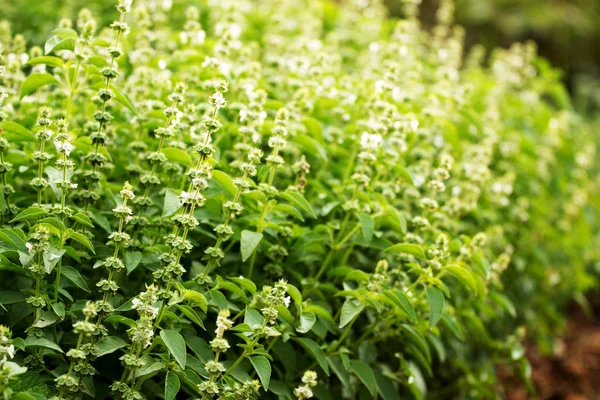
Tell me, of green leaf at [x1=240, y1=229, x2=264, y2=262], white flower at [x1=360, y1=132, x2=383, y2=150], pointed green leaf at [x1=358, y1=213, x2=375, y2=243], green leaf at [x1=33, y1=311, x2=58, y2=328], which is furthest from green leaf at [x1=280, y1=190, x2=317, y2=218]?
green leaf at [x1=33, y1=311, x2=58, y2=328]

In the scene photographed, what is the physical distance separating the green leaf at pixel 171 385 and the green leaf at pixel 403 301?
957mm

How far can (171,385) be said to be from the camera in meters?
2.43

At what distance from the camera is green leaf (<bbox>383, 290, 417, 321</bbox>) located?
2.84 meters

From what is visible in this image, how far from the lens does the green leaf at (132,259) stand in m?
2.68

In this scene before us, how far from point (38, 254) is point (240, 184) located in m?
0.79

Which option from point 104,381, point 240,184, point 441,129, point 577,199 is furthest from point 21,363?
point 577,199

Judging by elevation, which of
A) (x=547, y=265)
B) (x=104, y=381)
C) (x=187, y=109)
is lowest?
(x=547, y=265)

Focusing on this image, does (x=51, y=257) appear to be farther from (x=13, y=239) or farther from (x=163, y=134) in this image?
(x=163, y=134)

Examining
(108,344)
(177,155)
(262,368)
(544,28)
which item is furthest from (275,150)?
(544,28)

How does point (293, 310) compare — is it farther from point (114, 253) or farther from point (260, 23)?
point (260, 23)

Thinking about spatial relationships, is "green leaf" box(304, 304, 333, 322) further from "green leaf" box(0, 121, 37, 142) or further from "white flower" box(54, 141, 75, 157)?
"green leaf" box(0, 121, 37, 142)

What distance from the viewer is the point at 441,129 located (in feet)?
14.3

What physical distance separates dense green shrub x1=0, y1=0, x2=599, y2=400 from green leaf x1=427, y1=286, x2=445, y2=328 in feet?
0.04

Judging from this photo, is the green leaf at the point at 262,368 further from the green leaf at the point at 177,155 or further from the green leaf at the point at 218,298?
the green leaf at the point at 177,155
